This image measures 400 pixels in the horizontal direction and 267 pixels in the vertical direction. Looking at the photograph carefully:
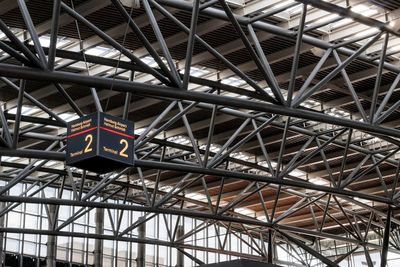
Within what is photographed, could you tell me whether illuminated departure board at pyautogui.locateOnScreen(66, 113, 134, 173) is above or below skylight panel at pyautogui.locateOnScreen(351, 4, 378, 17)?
below

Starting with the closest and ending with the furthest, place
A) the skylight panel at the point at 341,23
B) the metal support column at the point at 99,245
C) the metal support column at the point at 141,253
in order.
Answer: the skylight panel at the point at 341,23, the metal support column at the point at 99,245, the metal support column at the point at 141,253

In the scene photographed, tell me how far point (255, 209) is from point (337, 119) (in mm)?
26279

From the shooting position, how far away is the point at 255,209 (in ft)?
151

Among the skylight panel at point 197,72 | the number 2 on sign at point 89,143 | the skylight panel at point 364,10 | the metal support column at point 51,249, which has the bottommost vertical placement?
the number 2 on sign at point 89,143

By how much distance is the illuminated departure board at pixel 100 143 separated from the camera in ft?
49.4

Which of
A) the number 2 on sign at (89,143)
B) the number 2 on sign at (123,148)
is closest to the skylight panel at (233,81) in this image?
the number 2 on sign at (123,148)

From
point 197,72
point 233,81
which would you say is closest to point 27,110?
point 197,72

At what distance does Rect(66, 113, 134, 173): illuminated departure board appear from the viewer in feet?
49.4

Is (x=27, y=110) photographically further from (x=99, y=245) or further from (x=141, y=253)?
(x=141, y=253)

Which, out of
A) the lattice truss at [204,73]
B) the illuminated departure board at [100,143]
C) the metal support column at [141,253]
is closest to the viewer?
the illuminated departure board at [100,143]

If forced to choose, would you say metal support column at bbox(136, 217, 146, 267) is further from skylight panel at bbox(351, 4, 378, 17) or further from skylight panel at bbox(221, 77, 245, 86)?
skylight panel at bbox(351, 4, 378, 17)

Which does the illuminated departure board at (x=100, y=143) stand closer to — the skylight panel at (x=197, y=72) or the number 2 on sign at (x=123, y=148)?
the number 2 on sign at (x=123, y=148)

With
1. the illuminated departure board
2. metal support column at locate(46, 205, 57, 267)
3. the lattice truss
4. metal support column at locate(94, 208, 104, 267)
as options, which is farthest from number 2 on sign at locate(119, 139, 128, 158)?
metal support column at locate(94, 208, 104, 267)

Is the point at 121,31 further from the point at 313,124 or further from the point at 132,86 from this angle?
the point at 313,124
